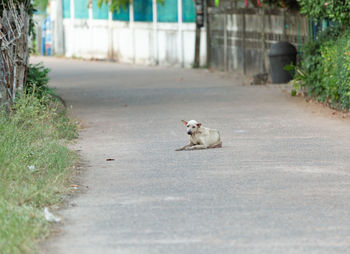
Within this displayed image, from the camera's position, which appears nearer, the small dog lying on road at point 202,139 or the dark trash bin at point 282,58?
the small dog lying on road at point 202,139

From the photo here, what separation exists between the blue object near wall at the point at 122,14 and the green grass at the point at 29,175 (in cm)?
2090

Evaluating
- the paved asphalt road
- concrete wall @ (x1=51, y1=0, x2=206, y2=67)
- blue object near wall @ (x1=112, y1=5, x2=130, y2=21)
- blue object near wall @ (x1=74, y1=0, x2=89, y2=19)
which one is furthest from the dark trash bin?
blue object near wall @ (x1=74, y1=0, x2=89, y2=19)

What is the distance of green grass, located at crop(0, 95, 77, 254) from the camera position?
21.6 ft

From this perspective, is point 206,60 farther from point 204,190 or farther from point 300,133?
point 204,190

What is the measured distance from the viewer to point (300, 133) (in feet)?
42.9

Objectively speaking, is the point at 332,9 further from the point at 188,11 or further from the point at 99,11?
the point at 99,11

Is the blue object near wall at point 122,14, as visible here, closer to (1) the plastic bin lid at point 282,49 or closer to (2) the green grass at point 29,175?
(1) the plastic bin lid at point 282,49

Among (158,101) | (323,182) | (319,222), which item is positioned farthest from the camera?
(158,101)

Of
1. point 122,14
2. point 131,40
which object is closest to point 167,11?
point 131,40

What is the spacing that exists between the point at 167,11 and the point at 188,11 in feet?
4.65

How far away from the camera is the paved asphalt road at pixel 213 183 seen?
6746mm

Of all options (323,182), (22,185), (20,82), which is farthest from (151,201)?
(20,82)

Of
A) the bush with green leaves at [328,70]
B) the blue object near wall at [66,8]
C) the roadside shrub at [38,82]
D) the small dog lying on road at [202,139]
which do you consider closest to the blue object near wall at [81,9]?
the blue object near wall at [66,8]

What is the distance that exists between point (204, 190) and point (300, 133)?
4.65m
